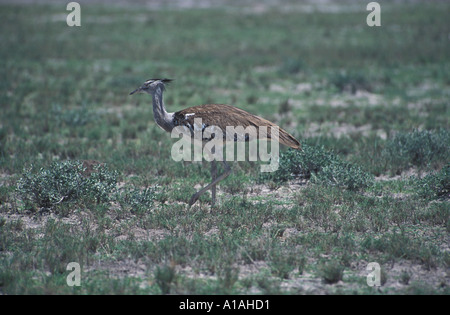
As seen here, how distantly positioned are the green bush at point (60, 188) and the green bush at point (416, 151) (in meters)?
5.04

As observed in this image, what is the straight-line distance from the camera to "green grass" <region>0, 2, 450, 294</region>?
18.9 feet

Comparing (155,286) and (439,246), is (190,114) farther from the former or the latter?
(439,246)

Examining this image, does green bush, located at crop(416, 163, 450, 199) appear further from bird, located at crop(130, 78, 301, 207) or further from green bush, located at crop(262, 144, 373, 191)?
bird, located at crop(130, 78, 301, 207)

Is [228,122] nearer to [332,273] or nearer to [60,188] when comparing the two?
[60,188]

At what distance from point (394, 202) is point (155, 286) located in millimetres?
3899

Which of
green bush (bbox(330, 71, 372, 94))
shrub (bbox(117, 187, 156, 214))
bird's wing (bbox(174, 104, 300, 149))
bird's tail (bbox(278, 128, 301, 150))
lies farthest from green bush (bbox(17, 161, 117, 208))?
green bush (bbox(330, 71, 372, 94))

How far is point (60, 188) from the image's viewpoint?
7598 millimetres

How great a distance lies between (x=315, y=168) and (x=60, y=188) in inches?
164

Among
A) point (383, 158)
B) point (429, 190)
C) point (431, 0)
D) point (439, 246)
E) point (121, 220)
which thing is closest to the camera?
point (439, 246)

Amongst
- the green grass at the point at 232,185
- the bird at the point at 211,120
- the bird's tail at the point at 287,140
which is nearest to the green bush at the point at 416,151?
the green grass at the point at 232,185

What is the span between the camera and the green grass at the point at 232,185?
5.76m

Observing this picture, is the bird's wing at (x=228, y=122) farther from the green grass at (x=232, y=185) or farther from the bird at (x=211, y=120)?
the green grass at (x=232, y=185)

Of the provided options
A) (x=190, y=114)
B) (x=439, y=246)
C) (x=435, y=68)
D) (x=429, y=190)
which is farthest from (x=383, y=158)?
(x=435, y=68)
